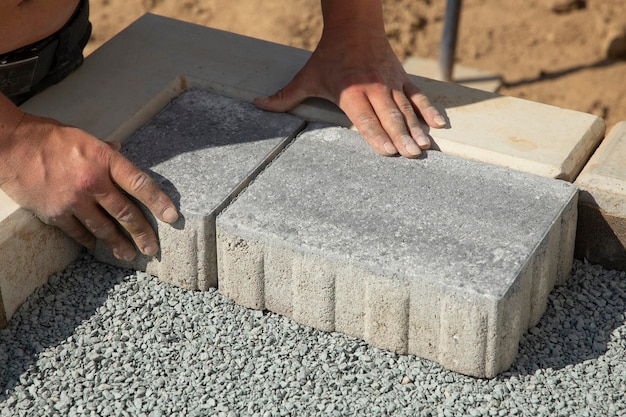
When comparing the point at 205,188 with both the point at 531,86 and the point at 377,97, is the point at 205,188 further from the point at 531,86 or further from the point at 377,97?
the point at 531,86

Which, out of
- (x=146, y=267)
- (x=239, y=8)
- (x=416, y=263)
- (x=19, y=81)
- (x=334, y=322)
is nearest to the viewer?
(x=416, y=263)

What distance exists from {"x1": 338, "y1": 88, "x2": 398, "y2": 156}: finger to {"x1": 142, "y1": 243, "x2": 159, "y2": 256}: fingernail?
793 mm

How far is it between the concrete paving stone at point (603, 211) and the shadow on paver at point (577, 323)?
0.17 feet

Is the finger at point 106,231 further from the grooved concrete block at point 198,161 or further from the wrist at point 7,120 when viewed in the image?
the wrist at point 7,120

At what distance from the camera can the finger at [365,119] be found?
10.8ft

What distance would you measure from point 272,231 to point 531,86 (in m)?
2.87

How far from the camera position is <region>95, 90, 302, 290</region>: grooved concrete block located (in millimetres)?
3105

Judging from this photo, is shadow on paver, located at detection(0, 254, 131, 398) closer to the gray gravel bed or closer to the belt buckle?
the gray gravel bed

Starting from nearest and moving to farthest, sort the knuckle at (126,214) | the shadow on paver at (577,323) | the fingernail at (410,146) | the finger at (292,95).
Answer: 1. the shadow on paver at (577,323)
2. the knuckle at (126,214)
3. the fingernail at (410,146)
4. the finger at (292,95)

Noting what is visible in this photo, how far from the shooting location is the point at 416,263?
9.29ft

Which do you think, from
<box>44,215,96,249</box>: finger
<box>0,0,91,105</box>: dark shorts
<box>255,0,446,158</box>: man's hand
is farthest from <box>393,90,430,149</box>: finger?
<box>0,0,91,105</box>: dark shorts

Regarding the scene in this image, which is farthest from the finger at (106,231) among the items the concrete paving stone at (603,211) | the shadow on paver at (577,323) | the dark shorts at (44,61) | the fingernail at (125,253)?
the concrete paving stone at (603,211)

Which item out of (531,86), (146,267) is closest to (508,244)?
(146,267)

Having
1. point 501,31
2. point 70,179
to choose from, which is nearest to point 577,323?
point 70,179
